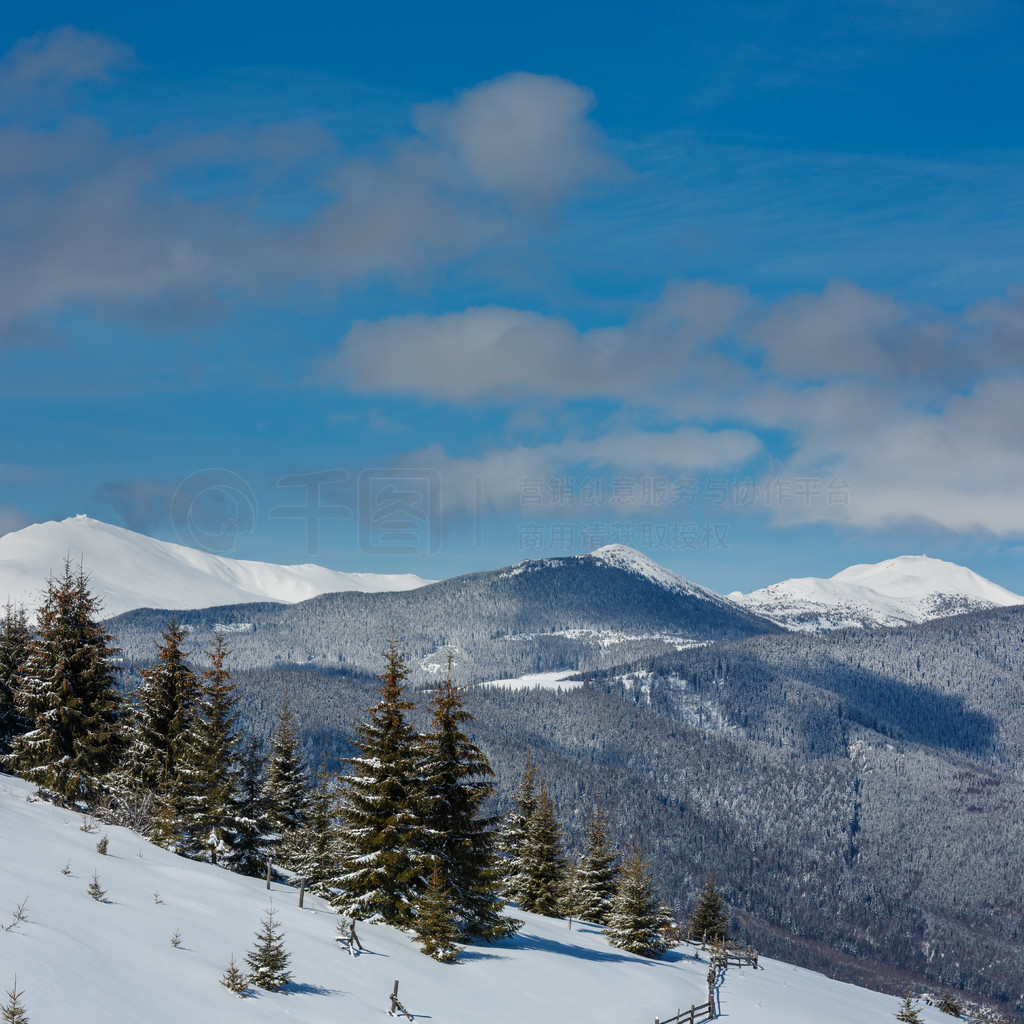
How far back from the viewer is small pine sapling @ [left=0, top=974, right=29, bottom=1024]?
1348 centimetres

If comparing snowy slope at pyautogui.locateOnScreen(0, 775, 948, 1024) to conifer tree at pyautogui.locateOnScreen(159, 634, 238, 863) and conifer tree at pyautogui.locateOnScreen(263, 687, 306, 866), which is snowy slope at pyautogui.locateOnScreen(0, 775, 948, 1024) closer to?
conifer tree at pyautogui.locateOnScreen(159, 634, 238, 863)

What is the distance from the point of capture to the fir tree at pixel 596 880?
171ft

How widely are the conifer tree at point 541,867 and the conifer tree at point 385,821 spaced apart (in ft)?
68.5

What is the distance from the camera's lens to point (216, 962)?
20.0 m

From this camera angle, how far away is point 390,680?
3161cm

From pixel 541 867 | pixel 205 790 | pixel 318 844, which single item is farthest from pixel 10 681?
pixel 541 867

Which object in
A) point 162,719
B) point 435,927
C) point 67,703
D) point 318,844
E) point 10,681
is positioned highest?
point 10,681

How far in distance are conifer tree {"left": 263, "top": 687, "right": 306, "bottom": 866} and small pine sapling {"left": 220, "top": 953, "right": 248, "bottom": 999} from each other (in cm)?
2576

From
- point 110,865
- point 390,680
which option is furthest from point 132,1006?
point 390,680

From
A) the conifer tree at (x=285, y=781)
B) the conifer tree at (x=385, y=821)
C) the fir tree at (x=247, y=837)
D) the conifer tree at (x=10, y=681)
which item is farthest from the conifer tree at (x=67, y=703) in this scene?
the conifer tree at (x=385, y=821)

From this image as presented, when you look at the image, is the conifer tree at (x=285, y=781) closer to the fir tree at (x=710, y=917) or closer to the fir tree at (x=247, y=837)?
the fir tree at (x=247, y=837)

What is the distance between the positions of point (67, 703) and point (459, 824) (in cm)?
1844

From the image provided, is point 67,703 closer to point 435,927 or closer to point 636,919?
point 435,927

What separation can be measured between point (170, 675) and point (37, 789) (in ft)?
22.9
